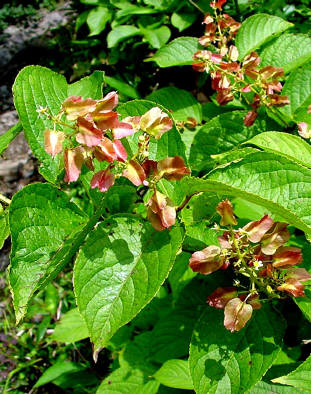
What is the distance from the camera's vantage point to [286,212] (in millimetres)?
711

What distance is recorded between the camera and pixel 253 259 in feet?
2.79

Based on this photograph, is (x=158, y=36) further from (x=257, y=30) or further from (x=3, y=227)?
(x=3, y=227)

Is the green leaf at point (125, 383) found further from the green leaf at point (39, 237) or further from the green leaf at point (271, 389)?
the green leaf at point (39, 237)

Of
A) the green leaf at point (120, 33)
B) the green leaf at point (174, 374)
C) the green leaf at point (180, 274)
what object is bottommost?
the green leaf at point (174, 374)

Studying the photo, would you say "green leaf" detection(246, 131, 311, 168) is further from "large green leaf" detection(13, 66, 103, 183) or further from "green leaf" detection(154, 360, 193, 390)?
"green leaf" detection(154, 360, 193, 390)

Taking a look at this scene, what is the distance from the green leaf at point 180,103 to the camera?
1.61 meters

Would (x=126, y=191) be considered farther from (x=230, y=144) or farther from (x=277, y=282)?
(x=230, y=144)

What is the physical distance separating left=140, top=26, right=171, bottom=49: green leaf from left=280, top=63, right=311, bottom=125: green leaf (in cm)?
79

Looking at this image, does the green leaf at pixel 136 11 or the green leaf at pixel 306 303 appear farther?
the green leaf at pixel 136 11

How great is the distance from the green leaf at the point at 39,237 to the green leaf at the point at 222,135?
520 mm

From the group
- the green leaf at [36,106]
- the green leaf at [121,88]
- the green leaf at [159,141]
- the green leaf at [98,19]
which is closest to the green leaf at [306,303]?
the green leaf at [159,141]

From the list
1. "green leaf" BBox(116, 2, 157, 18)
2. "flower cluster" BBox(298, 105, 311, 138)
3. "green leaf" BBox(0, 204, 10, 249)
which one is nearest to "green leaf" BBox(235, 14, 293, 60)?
"flower cluster" BBox(298, 105, 311, 138)

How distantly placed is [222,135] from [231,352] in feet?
2.29

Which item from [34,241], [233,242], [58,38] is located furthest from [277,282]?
[58,38]
